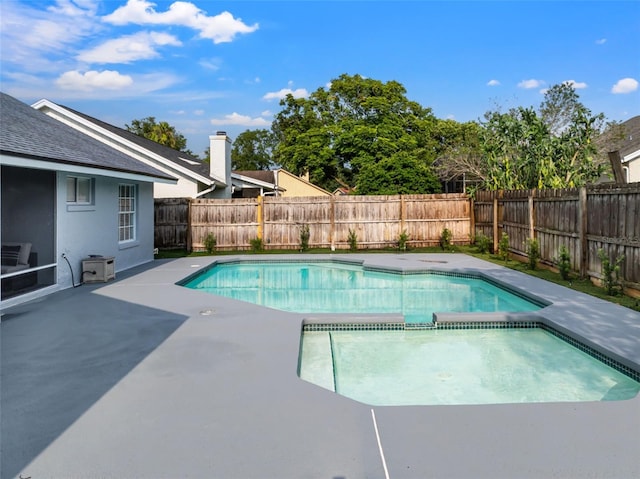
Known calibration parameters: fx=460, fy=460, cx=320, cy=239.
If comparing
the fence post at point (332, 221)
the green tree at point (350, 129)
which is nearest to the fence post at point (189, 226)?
the fence post at point (332, 221)

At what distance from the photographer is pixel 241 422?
342 cm

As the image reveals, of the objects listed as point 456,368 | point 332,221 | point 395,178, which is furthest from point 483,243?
point 395,178

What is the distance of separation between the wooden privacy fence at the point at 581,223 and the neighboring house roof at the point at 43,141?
969 cm

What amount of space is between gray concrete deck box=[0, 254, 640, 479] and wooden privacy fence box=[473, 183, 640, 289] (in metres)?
2.99

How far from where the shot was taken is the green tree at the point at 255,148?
64500 millimetres

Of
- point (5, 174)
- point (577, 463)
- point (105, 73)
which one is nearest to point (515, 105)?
point (105, 73)

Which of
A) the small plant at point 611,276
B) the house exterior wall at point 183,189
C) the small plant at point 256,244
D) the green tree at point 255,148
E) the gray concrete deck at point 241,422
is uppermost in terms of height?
the green tree at point 255,148

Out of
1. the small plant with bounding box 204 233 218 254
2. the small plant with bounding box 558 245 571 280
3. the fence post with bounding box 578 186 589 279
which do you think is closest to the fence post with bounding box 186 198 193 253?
the small plant with bounding box 204 233 218 254

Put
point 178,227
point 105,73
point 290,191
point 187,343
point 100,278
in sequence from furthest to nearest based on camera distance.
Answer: point 290,191 → point 105,73 → point 178,227 → point 100,278 → point 187,343

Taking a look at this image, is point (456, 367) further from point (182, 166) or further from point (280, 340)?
point (182, 166)

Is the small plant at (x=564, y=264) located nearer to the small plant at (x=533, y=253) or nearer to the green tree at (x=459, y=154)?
the small plant at (x=533, y=253)

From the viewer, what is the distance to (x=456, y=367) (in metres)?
5.52

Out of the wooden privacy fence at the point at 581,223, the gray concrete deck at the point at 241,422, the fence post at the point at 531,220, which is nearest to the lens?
the gray concrete deck at the point at 241,422

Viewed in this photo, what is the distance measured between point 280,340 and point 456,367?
2142 millimetres
